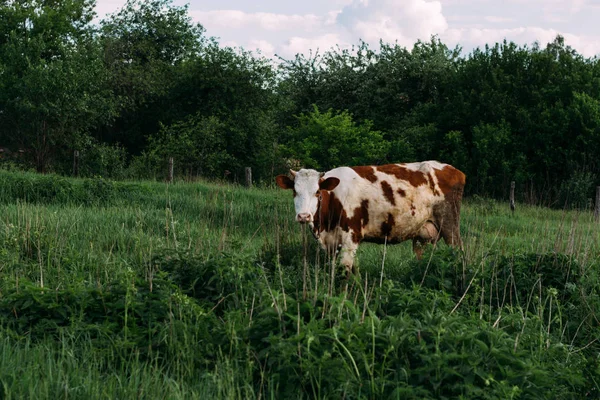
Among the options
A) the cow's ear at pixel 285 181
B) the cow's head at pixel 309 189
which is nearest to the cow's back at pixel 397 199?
the cow's head at pixel 309 189

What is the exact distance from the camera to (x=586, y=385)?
16.7 feet

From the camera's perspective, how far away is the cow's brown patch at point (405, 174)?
10.0 m

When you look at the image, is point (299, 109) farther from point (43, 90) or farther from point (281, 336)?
point (281, 336)

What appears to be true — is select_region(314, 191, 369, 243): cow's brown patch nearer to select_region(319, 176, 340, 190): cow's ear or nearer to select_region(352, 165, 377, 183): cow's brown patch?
select_region(319, 176, 340, 190): cow's ear

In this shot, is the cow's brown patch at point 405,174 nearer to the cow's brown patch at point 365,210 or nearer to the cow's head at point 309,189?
the cow's brown patch at point 365,210

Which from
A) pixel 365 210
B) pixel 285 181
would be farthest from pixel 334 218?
pixel 285 181

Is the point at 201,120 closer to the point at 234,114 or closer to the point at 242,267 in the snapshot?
the point at 234,114

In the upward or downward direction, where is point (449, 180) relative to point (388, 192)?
upward

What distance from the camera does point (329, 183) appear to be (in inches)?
356

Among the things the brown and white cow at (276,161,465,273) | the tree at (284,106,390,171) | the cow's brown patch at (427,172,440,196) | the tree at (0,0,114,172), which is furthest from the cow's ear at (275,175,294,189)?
the tree at (0,0,114,172)

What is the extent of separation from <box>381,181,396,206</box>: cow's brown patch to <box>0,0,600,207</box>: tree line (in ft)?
49.6

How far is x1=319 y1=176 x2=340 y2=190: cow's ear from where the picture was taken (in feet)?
29.5

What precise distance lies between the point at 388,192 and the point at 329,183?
3.73 feet

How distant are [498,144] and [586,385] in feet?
71.7
